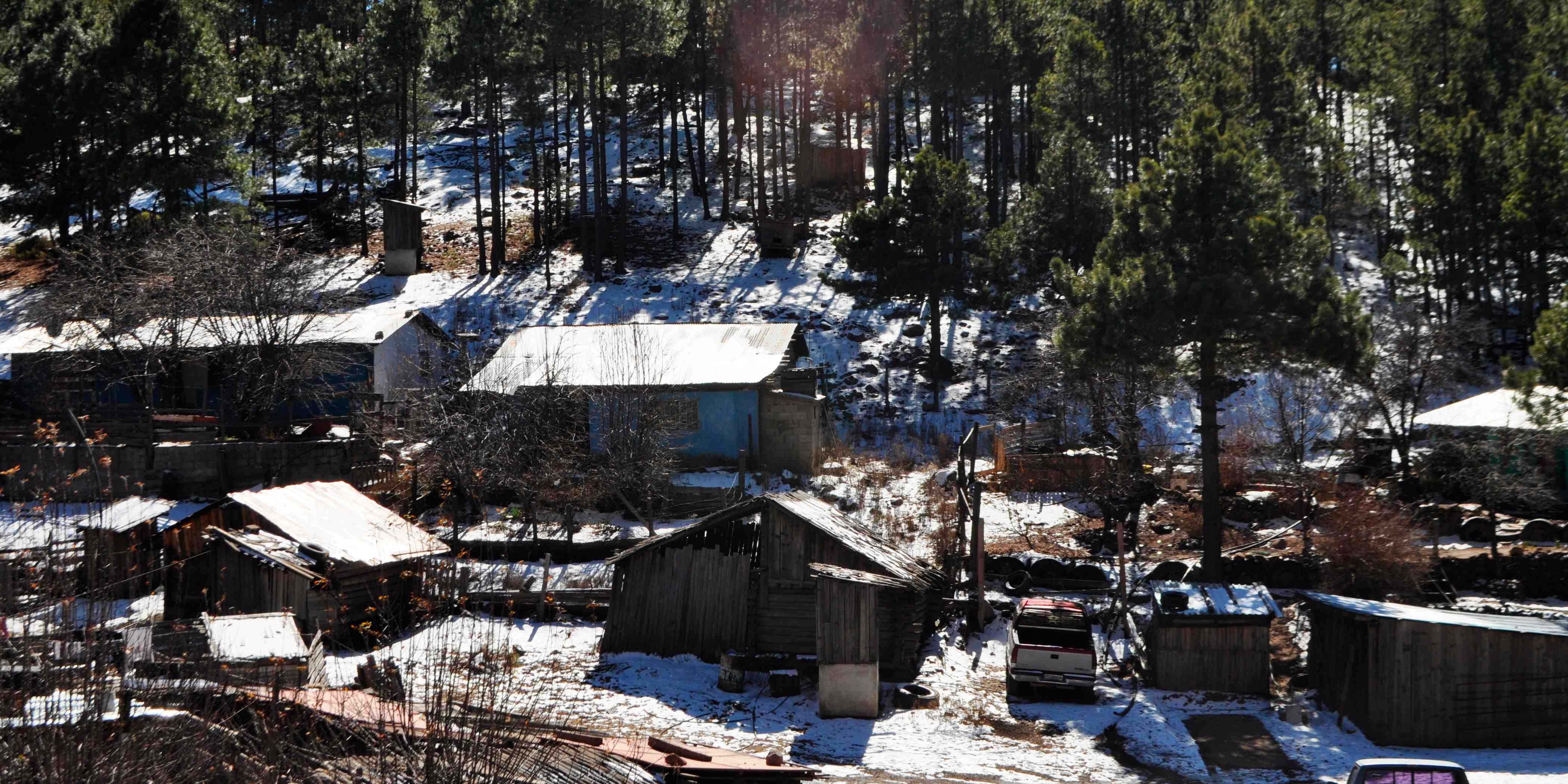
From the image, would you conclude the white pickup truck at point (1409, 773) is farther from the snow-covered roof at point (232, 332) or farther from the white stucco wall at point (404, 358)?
the snow-covered roof at point (232, 332)

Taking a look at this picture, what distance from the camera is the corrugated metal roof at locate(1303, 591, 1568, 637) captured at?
18203 millimetres

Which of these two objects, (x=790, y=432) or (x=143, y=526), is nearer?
(x=143, y=526)

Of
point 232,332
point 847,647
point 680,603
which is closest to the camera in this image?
point 847,647

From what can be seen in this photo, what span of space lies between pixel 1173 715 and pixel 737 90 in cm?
4448

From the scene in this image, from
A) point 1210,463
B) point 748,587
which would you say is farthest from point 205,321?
point 1210,463

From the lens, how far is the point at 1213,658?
68.2 ft

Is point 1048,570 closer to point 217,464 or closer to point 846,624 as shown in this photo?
point 846,624

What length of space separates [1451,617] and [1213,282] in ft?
24.4

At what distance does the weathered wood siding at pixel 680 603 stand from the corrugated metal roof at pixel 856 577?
1.96 meters

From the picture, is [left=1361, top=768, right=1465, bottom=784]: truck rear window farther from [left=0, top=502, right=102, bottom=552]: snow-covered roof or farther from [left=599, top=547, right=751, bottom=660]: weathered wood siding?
[left=0, top=502, right=102, bottom=552]: snow-covered roof

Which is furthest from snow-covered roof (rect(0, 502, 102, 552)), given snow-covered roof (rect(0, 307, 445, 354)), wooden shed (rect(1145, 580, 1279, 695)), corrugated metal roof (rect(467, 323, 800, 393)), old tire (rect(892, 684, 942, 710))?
wooden shed (rect(1145, 580, 1279, 695))

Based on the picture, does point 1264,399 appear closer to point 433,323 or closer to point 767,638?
point 767,638

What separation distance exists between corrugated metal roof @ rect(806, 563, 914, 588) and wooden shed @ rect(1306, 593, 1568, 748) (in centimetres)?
766

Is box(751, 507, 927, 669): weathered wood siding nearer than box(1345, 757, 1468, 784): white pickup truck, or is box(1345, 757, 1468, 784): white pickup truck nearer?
box(1345, 757, 1468, 784): white pickup truck
